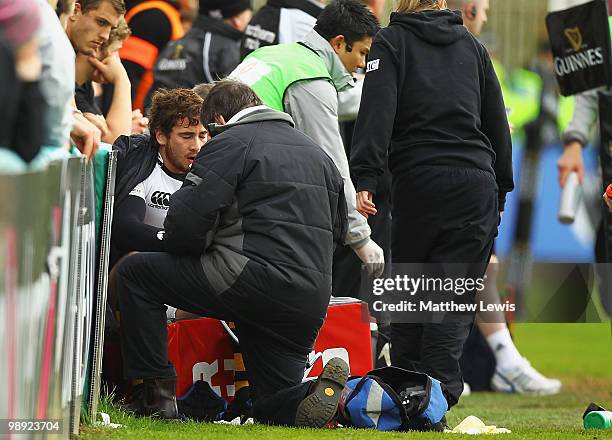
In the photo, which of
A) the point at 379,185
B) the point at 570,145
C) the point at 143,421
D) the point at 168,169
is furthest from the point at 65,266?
the point at 570,145

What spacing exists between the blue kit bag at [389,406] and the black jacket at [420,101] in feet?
3.93

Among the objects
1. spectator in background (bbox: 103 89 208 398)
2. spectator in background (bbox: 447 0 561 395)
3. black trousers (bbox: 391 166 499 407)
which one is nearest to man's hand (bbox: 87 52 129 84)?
spectator in background (bbox: 103 89 208 398)

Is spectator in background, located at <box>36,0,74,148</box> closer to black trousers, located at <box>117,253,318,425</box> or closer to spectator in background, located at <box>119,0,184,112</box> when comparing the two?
black trousers, located at <box>117,253,318,425</box>

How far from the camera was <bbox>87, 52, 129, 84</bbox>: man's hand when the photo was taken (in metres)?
7.35

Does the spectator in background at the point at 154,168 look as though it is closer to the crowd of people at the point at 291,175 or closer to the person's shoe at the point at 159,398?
the crowd of people at the point at 291,175

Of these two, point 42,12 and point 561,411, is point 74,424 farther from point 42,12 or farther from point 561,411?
point 561,411

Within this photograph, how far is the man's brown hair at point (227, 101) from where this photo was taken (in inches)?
228

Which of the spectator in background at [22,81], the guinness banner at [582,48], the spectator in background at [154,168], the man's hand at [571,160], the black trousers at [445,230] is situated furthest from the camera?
the man's hand at [571,160]

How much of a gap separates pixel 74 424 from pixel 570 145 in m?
5.02

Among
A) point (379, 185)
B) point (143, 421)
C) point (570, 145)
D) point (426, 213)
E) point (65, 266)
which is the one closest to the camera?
point (65, 266)

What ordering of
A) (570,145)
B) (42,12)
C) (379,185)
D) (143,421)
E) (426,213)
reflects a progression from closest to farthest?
(42,12) < (143,421) < (426,213) < (379,185) < (570,145)

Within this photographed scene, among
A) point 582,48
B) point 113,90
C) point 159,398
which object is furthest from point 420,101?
point 582,48

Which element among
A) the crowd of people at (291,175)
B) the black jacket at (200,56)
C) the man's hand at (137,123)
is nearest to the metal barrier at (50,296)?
the crowd of people at (291,175)

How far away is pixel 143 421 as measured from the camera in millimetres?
5492
